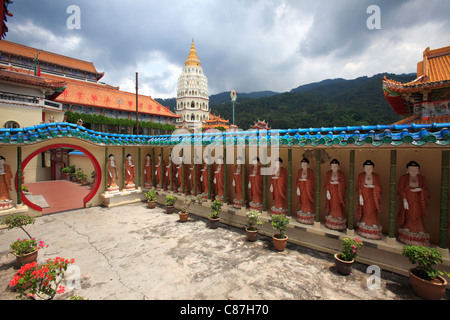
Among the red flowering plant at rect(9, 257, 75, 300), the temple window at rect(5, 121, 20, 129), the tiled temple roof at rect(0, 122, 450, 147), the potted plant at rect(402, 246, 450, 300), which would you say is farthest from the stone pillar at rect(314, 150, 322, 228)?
the temple window at rect(5, 121, 20, 129)

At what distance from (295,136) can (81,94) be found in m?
31.3

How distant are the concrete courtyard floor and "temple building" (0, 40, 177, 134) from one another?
2016 centimetres

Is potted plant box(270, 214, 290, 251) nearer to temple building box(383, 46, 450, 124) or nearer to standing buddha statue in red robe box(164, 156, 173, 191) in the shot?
standing buddha statue in red robe box(164, 156, 173, 191)

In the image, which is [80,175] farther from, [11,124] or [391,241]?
[391,241]

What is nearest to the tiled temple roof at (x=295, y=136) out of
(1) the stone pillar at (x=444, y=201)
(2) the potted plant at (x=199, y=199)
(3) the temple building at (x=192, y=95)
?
(1) the stone pillar at (x=444, y=201)

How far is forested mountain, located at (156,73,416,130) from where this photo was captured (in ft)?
169

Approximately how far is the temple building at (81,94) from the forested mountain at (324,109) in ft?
119

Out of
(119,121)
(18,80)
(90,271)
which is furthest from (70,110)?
(90,271)

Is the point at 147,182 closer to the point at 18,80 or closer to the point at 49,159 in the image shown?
the point at 18,80

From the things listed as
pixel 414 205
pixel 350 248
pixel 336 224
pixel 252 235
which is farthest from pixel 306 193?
pixel 414 205

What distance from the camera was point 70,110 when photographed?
26.3 metres

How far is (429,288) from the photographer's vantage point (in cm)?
434

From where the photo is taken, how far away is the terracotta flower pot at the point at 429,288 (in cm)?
428
